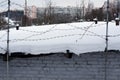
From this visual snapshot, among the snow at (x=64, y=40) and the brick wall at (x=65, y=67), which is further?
the brick wall at (x=65, y=67)

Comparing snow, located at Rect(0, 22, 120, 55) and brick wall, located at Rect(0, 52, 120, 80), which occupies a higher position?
snow, located at Rect(0, 22, 120, 55)

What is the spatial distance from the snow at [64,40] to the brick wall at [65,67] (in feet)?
1.20

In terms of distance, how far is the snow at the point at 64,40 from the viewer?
7.07 meters

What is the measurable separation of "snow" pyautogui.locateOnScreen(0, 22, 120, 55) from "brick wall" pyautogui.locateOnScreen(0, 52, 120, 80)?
1.20 feet

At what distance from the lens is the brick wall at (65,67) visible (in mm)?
7367

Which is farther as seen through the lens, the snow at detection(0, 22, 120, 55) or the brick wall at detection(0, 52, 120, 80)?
the brick wall at detection(0, 52, 120, 80)

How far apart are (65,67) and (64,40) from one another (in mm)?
661

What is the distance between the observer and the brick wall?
290 inches

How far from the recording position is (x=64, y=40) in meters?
7.45

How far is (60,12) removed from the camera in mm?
19328

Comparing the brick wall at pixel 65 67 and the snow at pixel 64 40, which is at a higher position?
the snow at pixel 64 40

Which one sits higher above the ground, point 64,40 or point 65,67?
point 64,40

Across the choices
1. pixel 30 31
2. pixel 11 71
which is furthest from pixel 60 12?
pixel 11 71

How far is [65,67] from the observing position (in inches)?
297
